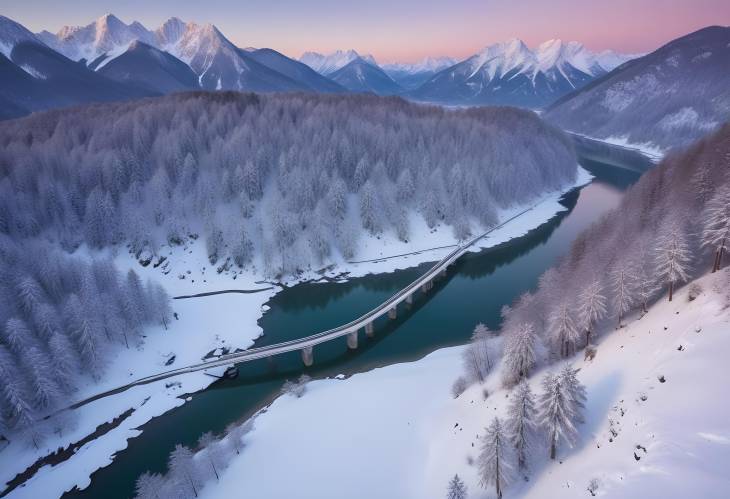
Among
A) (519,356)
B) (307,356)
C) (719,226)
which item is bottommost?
(307,356)

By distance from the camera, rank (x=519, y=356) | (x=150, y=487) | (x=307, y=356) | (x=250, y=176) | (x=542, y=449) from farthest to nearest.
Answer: (x=250, y=176) < (x=307, y=356) < (x=519, y=356) < (x=150, y=487) < (x=542, y=449)

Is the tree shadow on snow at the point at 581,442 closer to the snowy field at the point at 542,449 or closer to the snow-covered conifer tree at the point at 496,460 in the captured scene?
the snowy field at the point at 542,449

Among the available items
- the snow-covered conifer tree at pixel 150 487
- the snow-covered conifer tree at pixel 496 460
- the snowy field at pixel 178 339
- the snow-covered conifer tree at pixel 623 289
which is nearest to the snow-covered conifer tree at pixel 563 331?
the snow-covered conifer tree at pixel 623 289

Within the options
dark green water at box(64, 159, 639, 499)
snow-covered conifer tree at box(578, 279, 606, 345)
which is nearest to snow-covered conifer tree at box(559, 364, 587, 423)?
snow-covered conifer tree at box(578, 279, 606, 345)

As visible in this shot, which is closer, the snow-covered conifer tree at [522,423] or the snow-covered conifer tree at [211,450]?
the snow-covered conifer tree at [522,423]

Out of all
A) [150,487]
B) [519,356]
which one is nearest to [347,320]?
[519,356]

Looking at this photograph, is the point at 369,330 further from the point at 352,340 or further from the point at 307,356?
the point at 307,356

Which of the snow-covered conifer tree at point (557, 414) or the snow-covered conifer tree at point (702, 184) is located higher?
the snow-covered conifer tree at point (702, 184)

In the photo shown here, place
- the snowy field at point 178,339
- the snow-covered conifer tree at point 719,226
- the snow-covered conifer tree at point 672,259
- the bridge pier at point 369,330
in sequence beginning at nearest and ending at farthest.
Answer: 1. the snow-covered conifer tree at point 719,226
2. the snow-covered conifer tree at point 672,259
3. the snowy field at point 178,339
4. the bridge pier at point 369,330
